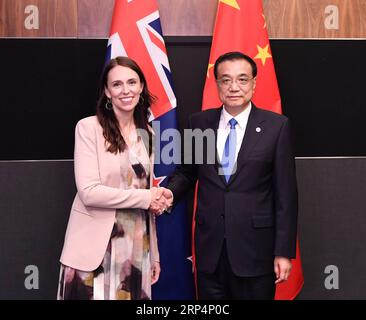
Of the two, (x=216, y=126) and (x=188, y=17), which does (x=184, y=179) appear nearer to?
(x=216, y=126)

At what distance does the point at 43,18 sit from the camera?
3180 millimetres

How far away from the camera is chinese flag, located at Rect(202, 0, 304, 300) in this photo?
2945mm

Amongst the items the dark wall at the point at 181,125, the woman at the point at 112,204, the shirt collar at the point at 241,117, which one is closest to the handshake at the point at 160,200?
the woman at the point at 112,204

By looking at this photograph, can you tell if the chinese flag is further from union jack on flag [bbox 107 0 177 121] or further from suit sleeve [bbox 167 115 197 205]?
suit sleeve [bbox 167 115 197 205]

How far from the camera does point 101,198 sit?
2186mm

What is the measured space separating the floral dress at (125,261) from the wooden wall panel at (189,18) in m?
1.20

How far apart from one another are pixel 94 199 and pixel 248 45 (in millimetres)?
1356

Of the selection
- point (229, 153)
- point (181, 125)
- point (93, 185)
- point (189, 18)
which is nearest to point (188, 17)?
point (189, 18)

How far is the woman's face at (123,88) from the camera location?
90.6 inches

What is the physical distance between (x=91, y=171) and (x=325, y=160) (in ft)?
5.55

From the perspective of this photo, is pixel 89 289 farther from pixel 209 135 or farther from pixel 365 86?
pixel 365 86

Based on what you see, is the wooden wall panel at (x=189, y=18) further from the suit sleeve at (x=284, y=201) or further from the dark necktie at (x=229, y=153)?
the suit sleeve at (x=284, y=201)

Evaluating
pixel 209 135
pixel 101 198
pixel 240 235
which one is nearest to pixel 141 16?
pixel 209 135

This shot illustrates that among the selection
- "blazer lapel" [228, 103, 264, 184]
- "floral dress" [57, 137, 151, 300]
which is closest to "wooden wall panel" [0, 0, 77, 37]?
"floral dress" [57, 137, 151, 300]
